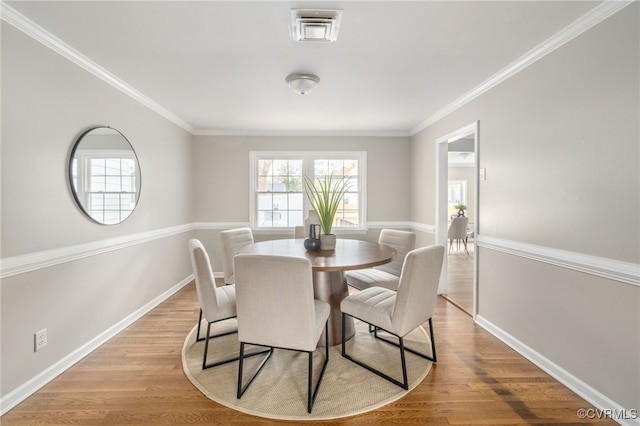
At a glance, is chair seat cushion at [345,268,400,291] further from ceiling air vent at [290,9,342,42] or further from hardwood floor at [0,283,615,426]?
ceiling air vent at [290,9,342,42]

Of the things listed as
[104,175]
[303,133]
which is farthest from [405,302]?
[303,133]

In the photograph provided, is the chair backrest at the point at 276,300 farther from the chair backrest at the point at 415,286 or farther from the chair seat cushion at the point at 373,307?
the chair backrest at the point at 415,286

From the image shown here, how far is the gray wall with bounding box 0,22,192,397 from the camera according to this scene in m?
1.84

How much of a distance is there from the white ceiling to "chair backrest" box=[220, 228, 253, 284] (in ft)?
4.92

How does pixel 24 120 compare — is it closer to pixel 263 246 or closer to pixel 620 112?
pixel 263 246

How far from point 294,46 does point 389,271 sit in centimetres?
221

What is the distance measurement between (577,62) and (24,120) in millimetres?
3618

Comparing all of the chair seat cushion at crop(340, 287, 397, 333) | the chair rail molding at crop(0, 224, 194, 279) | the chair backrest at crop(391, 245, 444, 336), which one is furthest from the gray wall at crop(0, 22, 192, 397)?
the chair backrest at crop(391, 245, 444, 336)

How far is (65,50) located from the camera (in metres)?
2.19

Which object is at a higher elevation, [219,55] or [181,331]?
[219,55]

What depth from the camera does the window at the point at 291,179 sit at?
4.88 metres

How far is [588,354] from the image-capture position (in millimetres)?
1875

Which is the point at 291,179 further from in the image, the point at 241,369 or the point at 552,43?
the point at 552,43

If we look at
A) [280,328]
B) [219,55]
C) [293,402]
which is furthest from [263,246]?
[219,55]
